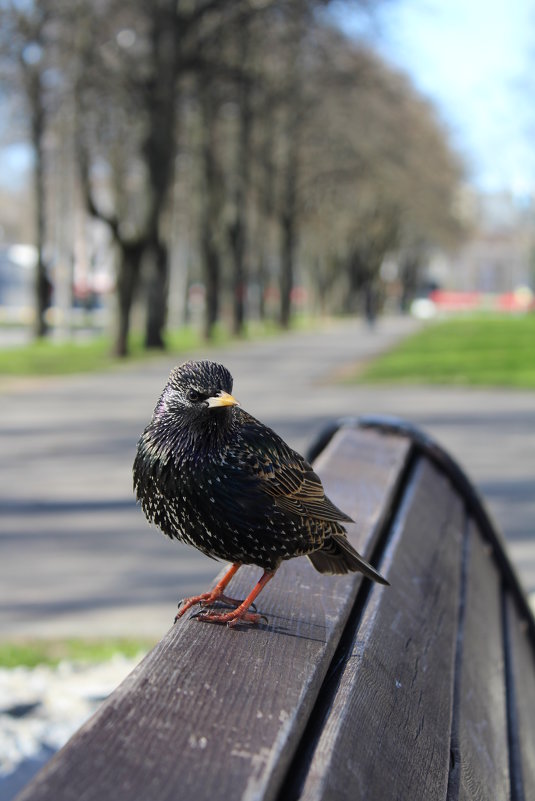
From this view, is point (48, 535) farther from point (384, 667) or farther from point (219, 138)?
point (219, 138)

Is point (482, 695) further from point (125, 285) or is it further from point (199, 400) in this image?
point (125, 285)

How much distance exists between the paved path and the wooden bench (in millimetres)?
2837

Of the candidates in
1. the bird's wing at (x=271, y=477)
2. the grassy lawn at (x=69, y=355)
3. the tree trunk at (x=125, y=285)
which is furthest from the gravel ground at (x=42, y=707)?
the tree trunk at (x=125, y=285)

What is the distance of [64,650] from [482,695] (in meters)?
3.11

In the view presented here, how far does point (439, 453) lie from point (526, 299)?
8352 centimetres

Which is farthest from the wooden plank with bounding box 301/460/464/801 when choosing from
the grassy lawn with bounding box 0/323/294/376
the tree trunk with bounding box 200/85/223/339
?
the tree trunk with bounding box 200/85/223/339

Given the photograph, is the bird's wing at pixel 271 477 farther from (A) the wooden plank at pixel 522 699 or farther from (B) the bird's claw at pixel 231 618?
(A) the wooden plank at pixel 522 699

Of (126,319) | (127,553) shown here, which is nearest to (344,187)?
(126,319)

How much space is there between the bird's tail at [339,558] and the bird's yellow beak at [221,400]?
1.29 ft

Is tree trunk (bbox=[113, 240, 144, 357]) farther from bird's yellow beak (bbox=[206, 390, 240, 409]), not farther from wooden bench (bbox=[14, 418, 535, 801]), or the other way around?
bird's yellow beak (bbox=[206, 390, 240, 409])

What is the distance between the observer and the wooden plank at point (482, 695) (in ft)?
6.57

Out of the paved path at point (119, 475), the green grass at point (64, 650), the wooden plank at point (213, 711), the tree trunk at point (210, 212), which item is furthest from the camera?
the tree trunk at point (210, 212)

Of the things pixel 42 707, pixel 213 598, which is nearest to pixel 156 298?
pixel 42 707

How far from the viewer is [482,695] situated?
246cm
